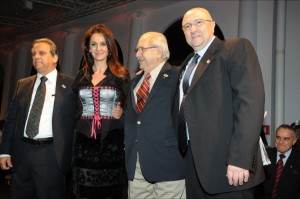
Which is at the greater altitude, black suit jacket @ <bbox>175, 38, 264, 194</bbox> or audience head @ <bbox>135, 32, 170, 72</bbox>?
audience head @ <bbox>135, 32, 170, 72</bbox>

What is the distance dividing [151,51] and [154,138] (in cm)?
72

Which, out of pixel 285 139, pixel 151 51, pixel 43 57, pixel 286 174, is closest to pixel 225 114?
pixel 151 51

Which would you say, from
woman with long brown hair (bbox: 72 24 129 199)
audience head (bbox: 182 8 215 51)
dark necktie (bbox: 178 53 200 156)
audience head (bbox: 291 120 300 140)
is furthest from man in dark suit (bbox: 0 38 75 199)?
audience head (bbox: 291 120 300 140)

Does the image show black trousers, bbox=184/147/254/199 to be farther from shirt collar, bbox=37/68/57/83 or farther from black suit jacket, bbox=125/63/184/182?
shirt collar, bbox=37/68/57/83

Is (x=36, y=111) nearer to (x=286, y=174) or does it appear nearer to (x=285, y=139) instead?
(x=286, y=174)

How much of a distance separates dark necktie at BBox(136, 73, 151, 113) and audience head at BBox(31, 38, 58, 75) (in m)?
0.98

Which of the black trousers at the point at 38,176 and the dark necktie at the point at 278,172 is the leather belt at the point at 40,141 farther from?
the dark necktie at the point at 278,172

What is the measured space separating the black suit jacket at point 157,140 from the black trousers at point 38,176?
2.25 ft

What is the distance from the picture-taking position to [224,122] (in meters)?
1.84

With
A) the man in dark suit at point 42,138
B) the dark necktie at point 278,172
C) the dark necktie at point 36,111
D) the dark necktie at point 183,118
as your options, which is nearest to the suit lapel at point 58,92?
the man in dark suit at point 42,138

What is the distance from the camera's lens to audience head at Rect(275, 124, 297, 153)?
403 cm

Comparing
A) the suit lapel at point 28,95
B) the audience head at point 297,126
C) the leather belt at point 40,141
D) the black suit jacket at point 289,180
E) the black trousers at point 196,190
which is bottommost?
the black suit jacket at point 289,180

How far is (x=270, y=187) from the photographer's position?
3822mm

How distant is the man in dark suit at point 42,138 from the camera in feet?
8.63
